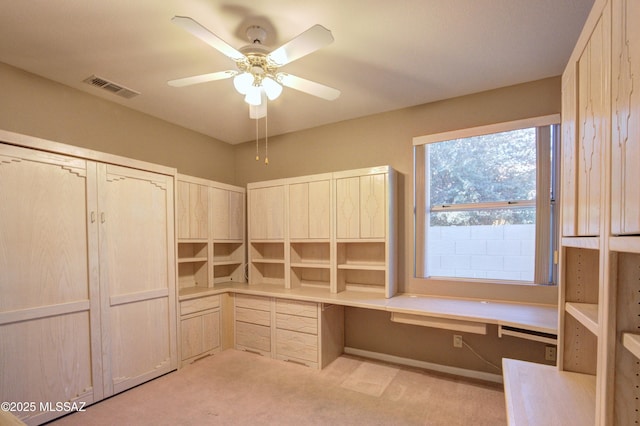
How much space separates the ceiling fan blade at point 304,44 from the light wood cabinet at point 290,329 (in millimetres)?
2266

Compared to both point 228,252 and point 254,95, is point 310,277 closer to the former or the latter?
point 228,252

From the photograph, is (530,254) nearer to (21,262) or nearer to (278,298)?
(278,298)

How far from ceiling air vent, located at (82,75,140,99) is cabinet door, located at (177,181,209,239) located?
0.96 metres

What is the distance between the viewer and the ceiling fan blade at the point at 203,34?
1.40 metres

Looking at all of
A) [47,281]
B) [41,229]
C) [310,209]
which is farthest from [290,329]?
[41,229]

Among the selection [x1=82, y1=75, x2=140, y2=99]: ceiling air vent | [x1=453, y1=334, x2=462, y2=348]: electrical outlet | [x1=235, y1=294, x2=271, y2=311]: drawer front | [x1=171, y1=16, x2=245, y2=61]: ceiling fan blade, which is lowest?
[x1=453, y1=334, x2=462, y2=348]: electrical outlet

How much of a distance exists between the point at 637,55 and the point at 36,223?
3.16 m

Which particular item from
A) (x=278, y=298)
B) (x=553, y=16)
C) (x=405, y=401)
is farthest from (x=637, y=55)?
(x=278, y=298)

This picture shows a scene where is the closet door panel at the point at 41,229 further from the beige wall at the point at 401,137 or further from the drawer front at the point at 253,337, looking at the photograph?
the beige wall at the point at 401,137

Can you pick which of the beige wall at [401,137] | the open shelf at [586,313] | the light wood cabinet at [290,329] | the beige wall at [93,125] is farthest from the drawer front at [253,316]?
the open shelf at [586,313]

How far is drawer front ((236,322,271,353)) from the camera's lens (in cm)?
325

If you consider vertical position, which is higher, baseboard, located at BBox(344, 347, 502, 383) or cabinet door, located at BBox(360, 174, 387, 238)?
cabinet door, located at BBox(360, 174, 387, 238)

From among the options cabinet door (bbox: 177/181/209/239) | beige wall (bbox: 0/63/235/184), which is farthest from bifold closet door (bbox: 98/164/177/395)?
beige wall (bbox: 0/63/235/184)

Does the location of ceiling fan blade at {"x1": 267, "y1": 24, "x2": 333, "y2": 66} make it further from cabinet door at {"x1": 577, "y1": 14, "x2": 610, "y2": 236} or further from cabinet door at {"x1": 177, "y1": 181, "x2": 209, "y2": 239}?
cabinet door at {"x1": 177, "y1": 181, "x2": 209, "y2": 239}
